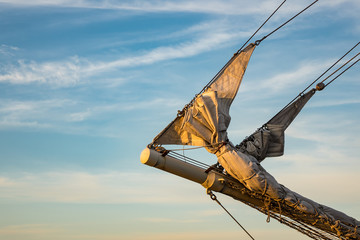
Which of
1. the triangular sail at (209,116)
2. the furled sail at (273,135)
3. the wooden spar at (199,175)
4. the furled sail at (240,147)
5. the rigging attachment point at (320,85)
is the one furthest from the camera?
the rigging attachment point at (320,85)

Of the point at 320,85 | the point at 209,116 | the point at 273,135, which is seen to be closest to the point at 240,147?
the point at 273,135

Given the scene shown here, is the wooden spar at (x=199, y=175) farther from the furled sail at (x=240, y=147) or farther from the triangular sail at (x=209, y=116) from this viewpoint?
the triangular sail at (x=209, y=116)

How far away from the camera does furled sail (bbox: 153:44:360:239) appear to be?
24.6 metres

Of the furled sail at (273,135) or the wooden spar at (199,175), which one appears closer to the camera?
the wooden spar at (199,175)

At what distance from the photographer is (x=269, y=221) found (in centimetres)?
2494

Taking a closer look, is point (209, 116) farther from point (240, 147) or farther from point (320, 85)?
point (320, 85)

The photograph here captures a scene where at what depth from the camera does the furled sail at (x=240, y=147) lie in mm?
24562

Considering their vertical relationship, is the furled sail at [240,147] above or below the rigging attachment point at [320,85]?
below

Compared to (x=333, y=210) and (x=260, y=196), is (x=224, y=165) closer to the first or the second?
(x=260, y=196)

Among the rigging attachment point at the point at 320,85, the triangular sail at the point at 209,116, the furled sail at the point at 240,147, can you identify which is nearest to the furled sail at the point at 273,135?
the furled sail at the point at 240,147

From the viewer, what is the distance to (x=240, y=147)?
26.2 m

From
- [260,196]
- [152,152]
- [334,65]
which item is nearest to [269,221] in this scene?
[260,196]

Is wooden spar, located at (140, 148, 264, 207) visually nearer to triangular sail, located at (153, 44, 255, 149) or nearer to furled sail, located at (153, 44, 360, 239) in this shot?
furled sail, located at (153, 44, 360, 239)

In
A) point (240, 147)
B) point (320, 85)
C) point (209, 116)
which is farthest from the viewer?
point (320, 85)
